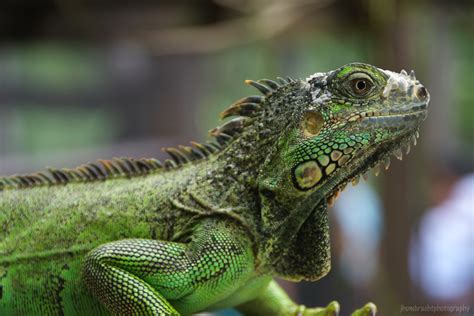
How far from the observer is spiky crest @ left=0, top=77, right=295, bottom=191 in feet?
7.44

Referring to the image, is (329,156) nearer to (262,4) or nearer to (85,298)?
(85,298)

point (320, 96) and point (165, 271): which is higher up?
point (320, 96)

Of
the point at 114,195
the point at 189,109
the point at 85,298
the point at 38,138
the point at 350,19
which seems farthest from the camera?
the point at 38,138

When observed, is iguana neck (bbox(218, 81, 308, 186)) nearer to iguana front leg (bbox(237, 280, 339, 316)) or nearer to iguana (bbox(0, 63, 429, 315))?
iguana (bbox(0, 63, 429, 315))

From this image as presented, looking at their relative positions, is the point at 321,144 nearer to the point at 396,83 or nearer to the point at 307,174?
the point at 307,174

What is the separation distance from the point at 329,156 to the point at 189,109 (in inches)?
262

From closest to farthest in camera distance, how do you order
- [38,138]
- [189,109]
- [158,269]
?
[158,269]
[189,109]
[38,138]

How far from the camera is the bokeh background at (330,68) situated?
480cm

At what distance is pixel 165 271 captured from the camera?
1.97 m

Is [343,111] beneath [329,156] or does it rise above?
above

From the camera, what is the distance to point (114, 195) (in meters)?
2.24

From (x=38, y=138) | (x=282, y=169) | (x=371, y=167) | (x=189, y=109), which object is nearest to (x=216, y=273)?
(x=282, y=169)

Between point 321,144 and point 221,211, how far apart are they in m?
0.39

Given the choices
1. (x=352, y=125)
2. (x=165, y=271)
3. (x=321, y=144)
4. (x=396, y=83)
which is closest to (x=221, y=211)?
(x=165, y=271)
